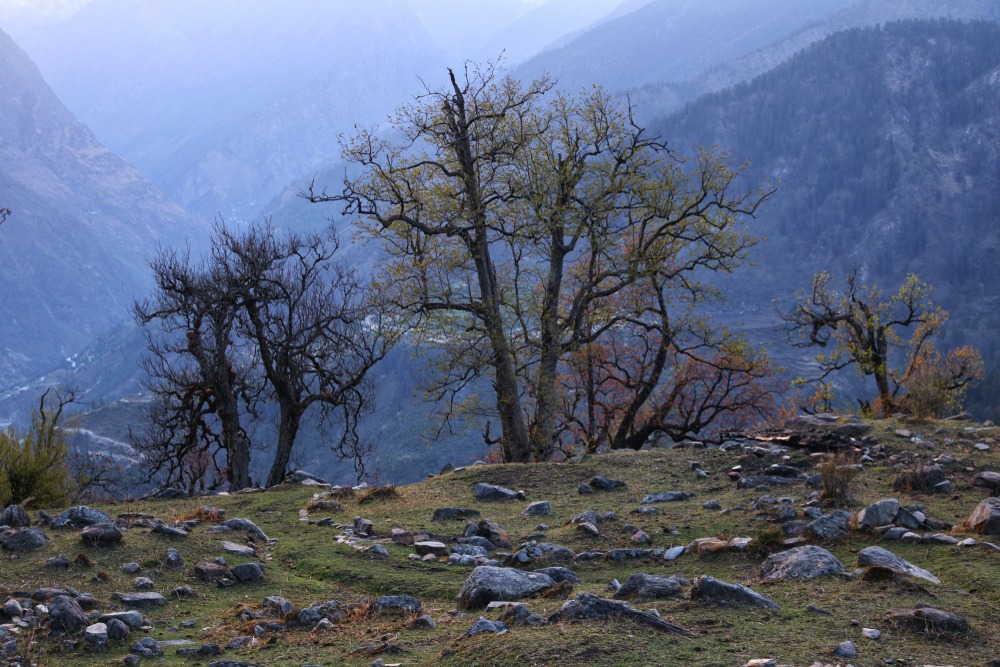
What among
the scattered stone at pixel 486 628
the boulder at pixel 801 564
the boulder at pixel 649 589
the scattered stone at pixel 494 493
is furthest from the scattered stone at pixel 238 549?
the boulder at pixel 801 564

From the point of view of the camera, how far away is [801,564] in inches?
350

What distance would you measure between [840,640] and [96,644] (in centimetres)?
584

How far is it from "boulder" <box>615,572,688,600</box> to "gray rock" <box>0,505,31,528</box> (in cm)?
796

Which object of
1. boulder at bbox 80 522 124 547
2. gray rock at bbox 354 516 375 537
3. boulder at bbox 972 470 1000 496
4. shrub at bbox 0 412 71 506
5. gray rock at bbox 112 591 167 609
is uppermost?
shrub at bbox 0 412 71 506

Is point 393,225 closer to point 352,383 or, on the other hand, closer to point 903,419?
point 352,383

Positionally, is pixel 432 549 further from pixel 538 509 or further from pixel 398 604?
pixel 538 509

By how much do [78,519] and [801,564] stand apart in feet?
29.0

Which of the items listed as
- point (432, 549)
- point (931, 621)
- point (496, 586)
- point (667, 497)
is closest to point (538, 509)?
point (667, 497)

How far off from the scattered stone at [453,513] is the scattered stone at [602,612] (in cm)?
676

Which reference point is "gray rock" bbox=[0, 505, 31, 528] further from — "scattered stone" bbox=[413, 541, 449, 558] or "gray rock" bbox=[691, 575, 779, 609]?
"gray rock" bbox=[691, 575, 779, 609]

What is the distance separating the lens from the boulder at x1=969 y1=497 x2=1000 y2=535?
10.0 m

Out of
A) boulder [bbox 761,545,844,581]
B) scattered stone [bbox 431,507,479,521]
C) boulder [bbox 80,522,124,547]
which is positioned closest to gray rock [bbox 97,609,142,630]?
boulder [bbox 80,522,124,547]

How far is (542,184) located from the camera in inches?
922

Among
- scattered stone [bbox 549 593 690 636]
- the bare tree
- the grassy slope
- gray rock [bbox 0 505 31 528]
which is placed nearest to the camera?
the grassy slope
